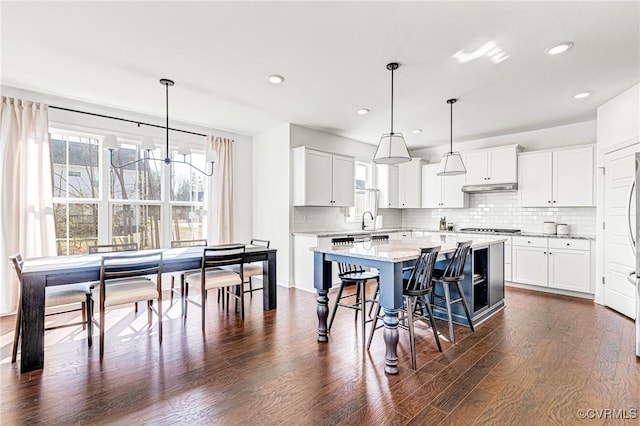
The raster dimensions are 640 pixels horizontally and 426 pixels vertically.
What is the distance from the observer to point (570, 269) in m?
4.67

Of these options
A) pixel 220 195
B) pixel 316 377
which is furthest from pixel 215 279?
pixel 220 195

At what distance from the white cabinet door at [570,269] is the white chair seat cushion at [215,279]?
4528mm

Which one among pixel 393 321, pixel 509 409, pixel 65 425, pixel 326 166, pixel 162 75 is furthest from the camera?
pixel 326 166

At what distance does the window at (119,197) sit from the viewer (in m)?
4.18

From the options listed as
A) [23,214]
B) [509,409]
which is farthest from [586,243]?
[23,214]

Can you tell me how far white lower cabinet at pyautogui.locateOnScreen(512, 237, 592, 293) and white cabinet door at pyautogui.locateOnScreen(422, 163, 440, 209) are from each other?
1.65 m

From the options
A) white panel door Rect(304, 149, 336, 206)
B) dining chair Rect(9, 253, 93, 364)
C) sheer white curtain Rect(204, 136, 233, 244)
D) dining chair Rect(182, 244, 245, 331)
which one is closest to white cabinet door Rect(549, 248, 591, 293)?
white panel door Rect(304, 149, 336, 206)

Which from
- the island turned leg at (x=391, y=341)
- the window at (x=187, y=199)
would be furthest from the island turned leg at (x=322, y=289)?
the window at (x=187, y=199)

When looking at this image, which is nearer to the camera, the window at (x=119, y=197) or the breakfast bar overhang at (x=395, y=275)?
the breakfast bar overhang at (x=395, y=275)

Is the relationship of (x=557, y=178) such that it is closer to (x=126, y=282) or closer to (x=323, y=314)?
(x=323, y=314)

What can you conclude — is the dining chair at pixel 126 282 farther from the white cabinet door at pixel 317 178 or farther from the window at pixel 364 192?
the window at pixel 364 192

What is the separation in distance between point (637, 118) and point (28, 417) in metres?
5.89

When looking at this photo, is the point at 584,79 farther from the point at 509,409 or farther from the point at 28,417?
the point at 28,417

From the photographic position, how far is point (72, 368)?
2518 millimetres
